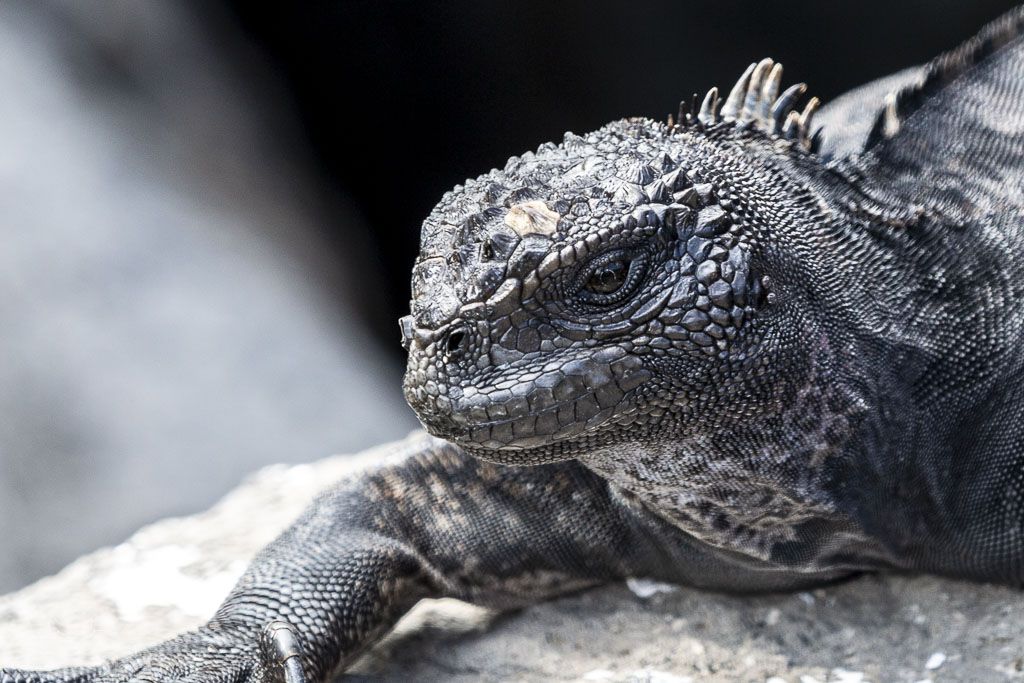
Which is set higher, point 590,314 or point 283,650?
point 590,314

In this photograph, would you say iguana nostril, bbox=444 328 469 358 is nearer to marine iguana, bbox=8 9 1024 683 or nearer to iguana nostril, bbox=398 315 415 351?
marine iguana, bbox=8 9 1024 683

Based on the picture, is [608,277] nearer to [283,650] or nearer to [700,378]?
[700,378]

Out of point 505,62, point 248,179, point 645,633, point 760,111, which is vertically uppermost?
point 505,62

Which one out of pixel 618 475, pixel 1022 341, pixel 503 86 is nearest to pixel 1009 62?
pixel 1022 341

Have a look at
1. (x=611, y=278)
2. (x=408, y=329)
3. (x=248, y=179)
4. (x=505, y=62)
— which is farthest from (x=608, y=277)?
(x=248, y=179)

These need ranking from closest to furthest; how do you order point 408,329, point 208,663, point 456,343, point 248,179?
point 456,343, point 408,329, point 208,663, point 248,179

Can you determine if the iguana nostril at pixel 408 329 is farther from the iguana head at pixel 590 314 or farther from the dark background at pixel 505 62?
the dark background at pixel 505 62

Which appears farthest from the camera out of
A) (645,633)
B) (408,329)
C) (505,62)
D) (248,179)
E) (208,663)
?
(248,179)
